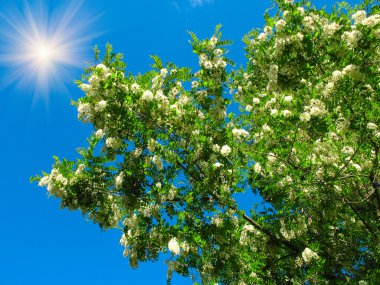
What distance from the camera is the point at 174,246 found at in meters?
7.62

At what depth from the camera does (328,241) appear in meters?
9.09

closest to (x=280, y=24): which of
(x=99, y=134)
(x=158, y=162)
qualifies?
(x=158, y=162)

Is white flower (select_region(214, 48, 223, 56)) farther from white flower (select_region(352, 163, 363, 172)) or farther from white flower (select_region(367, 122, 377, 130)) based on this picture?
white flower (select_region(352, 163, 363, 172))

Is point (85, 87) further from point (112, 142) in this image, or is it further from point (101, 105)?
point (112, 142)

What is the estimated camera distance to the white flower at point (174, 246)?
24.7 feet

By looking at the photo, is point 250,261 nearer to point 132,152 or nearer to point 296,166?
point 296,166

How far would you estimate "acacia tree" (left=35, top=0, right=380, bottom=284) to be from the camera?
786 centimetres

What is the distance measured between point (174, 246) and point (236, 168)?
2.39m

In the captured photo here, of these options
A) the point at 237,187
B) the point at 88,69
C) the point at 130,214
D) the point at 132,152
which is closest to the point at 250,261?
the point at 237,187

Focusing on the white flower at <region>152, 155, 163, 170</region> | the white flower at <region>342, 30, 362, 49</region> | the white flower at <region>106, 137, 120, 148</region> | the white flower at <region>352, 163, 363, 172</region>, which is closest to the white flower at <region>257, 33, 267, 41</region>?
the white flower at <region>342, 30, 362, 49</region>

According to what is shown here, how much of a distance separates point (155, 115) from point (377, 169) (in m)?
5.25

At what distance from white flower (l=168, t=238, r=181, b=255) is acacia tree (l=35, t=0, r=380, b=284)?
0.02 metres

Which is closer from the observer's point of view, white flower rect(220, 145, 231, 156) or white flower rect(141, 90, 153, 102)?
white flower rect(141, 90, 153, 102)

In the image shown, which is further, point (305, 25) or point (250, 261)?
point (305, 25)
